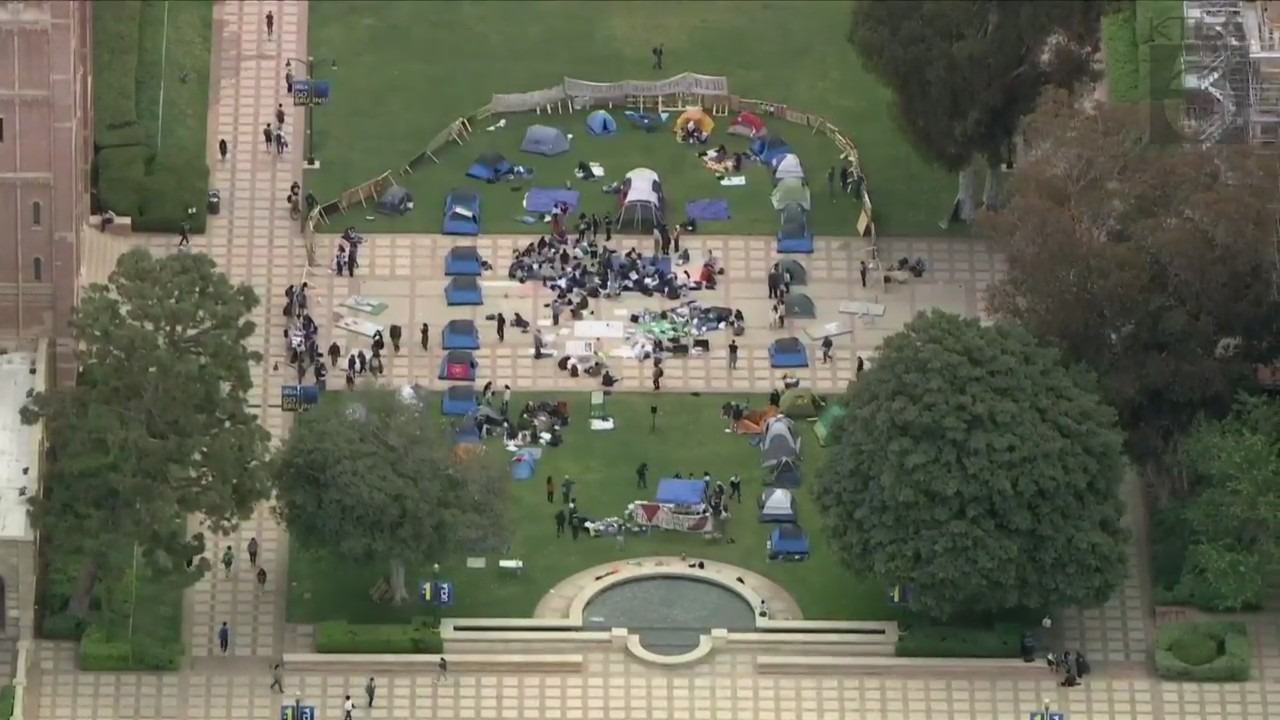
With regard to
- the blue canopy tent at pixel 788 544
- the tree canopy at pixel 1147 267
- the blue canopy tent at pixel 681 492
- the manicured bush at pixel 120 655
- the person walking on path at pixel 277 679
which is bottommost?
the person walking on path at pixel 277 679

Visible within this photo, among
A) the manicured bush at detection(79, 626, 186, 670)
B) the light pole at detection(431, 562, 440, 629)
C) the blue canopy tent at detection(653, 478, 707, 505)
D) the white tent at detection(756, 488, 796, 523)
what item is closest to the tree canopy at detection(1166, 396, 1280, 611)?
the white tent at detection(756, 488, 796, 523)

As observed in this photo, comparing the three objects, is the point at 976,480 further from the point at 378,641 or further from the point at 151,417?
the point at 151,417

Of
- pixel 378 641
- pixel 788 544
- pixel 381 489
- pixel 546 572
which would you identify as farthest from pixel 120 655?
pixel 788 544

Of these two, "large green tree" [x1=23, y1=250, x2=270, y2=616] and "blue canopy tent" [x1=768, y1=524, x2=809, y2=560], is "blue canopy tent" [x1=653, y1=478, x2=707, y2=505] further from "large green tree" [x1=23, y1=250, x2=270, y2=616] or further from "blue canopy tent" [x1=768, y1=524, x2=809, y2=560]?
"large green tree" [x1=23, y1=250, x2=270, y2=616]

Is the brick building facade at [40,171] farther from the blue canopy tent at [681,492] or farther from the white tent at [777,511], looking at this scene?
the white tent at [777,511]

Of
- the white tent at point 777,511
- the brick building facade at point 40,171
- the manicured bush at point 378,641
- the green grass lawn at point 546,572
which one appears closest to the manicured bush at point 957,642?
the green grass lawn at point 546,572

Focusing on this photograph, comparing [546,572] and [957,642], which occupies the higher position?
[546,572]
